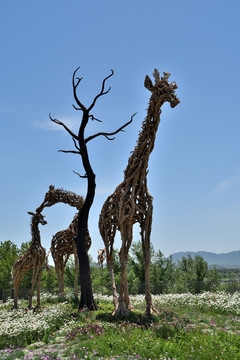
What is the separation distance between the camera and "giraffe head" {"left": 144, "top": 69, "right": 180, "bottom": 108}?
10234mm

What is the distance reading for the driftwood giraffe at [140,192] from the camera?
33.9ft

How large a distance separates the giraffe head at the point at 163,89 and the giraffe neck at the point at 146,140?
Result: 0.23 metres

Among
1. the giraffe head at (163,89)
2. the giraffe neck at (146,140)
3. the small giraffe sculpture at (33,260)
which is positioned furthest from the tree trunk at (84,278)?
the giraffe head at (163,89)

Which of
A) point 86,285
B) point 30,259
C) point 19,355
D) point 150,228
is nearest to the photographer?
point 19,355

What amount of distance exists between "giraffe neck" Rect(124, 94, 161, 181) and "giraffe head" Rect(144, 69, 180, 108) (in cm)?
23

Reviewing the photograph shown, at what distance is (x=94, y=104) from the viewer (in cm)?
1292

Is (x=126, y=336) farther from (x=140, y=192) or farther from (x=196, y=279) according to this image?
(x=196, y=279)

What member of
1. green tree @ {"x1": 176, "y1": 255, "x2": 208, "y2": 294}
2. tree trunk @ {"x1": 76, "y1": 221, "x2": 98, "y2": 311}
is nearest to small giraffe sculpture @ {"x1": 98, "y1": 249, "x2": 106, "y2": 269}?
tree trunk @ {"x1": 76, "y1": 221, "x2": 98, "y2": 311}

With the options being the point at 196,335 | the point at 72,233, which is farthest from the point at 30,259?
the point at 196,335

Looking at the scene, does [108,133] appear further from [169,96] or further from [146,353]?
[146,353]

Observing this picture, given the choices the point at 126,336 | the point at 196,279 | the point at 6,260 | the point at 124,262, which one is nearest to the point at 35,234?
the point at 124,262

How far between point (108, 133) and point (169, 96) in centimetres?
394

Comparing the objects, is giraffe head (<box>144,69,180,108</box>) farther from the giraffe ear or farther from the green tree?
the green tree

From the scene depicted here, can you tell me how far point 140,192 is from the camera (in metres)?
10.9
